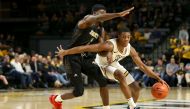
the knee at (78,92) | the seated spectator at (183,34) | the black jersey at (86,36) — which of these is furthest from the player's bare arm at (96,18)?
the seated spectator at (183,34)

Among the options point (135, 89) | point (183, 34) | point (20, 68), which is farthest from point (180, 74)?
point (135, 89)

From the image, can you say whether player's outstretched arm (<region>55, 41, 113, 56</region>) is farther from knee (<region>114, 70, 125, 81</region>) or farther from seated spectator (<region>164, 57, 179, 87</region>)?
seated spectator (<region>164, 57, 179, 87</region>)

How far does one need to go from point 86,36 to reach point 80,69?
2.19ft

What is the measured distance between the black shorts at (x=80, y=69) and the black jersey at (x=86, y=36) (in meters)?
0.30

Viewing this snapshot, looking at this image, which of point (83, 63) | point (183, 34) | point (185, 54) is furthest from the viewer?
point (183, 34)

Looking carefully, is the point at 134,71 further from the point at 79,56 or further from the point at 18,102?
the point at 79,56

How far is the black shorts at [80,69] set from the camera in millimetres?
10070

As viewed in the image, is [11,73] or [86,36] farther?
[11,73]

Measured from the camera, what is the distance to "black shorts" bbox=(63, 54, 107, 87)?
10070 mm

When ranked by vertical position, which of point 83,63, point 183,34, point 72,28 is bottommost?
point 83,63

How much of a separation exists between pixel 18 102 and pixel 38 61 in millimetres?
6578

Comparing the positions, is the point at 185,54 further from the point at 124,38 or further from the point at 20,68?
the point at 124,38

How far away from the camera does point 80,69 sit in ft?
33.4

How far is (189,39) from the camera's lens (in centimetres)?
2373
